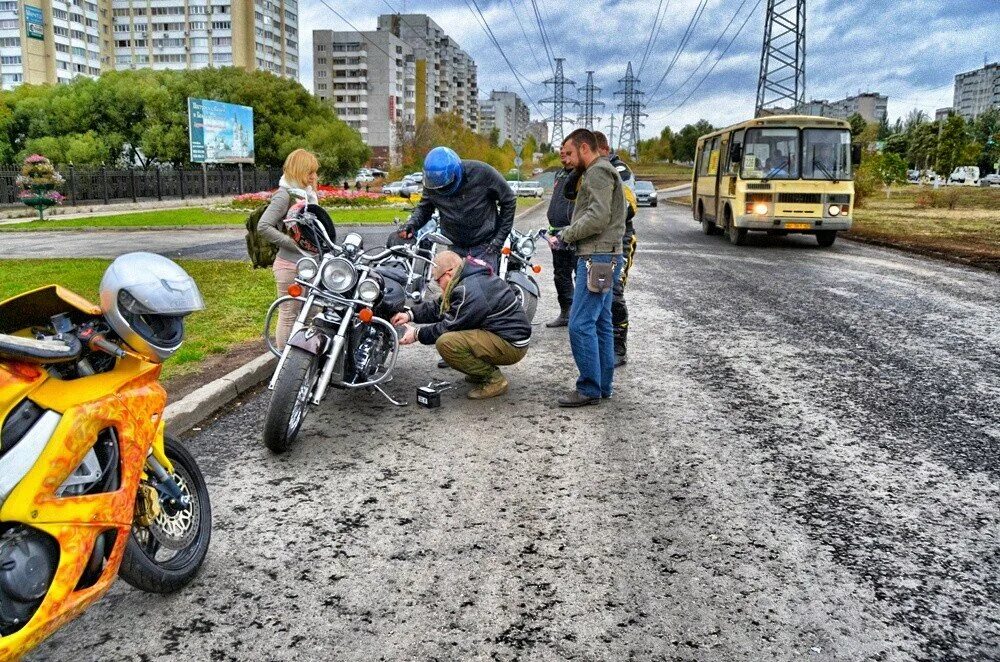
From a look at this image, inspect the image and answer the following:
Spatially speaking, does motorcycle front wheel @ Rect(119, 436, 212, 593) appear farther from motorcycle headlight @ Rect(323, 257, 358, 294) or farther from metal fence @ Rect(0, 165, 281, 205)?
metal fence @ Rect(0, 165, 281, 205)

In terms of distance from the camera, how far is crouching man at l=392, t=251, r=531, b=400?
579cm

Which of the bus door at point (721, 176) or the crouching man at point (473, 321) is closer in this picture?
the crouching man at point (473, 321)

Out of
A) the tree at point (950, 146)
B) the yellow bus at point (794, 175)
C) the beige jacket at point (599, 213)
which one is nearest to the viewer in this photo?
the beige jacket at point (599, 213)

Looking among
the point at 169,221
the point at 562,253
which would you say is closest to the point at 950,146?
the point at 169,221

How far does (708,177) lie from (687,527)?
19.5 m

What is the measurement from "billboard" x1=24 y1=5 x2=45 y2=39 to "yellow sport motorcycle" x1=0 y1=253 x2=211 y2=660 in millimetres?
109976

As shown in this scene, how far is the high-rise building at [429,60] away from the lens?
152 metres

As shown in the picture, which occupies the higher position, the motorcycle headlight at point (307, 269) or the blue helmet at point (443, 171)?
the blue helmet at point (443, 171)

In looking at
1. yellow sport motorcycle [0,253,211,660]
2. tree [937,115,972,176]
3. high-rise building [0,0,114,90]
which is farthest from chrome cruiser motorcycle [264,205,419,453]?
high-rise building [0,0,114,90]

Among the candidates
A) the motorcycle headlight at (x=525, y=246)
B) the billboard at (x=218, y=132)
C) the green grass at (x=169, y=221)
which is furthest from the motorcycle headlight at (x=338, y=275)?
the billboard at (x=218, y=132)

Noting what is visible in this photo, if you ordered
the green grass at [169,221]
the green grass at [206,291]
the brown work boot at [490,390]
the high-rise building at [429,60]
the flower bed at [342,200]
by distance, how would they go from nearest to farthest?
the brown work boot at [490,390] < the green grass at [206,291] < the green grass at [169,221] < the flower bed at [342,200] < the high-rise building at [429,60]

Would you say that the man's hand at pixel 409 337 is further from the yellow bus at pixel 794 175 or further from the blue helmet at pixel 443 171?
the yellow bus at pixel 794 175

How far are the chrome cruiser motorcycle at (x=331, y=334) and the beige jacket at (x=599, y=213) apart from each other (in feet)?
4.62

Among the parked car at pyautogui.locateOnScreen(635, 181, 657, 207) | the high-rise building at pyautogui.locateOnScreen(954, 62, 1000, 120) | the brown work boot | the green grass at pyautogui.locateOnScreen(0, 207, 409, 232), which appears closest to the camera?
the brown work boot
